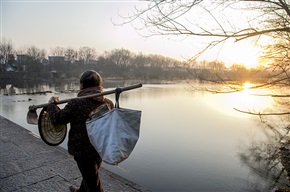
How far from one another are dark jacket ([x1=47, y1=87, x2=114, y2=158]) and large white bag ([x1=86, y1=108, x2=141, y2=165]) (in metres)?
0.31

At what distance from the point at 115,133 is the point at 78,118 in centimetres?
64

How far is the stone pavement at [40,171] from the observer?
369cm

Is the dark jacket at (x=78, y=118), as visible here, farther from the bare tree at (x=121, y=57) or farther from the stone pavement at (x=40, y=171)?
the bare tree at (x=121, y=57)

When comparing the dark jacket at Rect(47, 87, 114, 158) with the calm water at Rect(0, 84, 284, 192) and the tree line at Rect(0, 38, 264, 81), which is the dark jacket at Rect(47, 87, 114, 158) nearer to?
the calm water at Rect(0, 84, 284, 192)

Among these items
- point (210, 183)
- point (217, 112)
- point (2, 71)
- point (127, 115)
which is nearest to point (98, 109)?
point (127, 115)

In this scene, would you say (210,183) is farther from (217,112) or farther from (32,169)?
(217,112)

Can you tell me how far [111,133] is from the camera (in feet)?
6.36

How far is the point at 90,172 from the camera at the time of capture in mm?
2580

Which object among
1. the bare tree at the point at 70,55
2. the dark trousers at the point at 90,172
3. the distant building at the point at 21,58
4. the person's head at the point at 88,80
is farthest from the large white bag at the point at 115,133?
the bare tree at the point at 70,55

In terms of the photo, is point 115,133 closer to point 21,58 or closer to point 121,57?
point 21,58

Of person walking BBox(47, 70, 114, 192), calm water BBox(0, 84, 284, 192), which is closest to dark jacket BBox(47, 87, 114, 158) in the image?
person walking BBox(47, 70, 114, 192)

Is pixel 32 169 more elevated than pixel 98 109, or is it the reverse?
pixel 98 109

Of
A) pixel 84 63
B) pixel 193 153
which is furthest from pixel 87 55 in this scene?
pixel 193 153

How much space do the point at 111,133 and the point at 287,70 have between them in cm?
424
